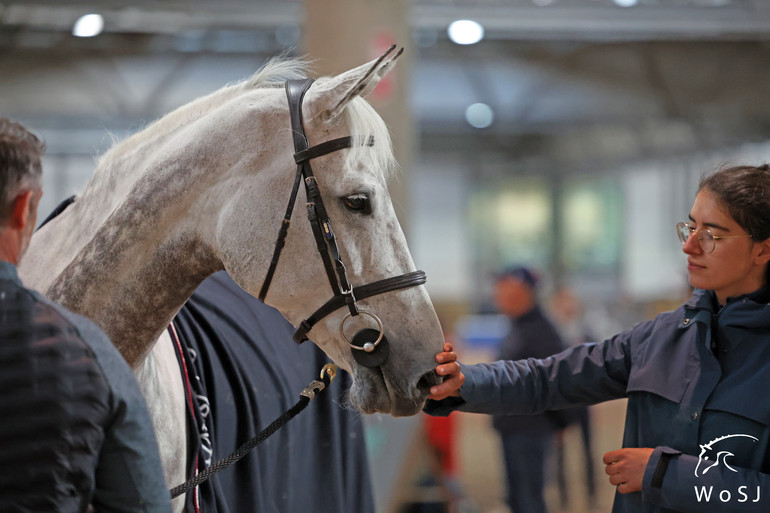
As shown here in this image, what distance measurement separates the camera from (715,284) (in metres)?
1.21

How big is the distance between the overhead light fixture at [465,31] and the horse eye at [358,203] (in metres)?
6.28

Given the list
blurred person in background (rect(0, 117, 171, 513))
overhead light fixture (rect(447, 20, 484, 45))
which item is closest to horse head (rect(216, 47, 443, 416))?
blurred person in background (rect(0, 117, 171, 513))

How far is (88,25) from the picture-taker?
23.9 ft

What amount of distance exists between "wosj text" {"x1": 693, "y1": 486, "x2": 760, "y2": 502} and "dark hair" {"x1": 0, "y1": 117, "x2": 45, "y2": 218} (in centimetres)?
104

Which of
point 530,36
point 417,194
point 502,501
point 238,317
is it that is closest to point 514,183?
point 417,194

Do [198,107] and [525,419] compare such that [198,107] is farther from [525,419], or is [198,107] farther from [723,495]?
[525,419]

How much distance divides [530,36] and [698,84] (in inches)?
83.3

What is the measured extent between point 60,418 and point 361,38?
124 inches

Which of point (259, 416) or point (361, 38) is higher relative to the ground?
point (361, 38)

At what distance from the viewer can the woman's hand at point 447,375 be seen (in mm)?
1220

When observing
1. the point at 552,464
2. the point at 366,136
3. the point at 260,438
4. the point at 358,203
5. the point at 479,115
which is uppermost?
the point at 479,115
